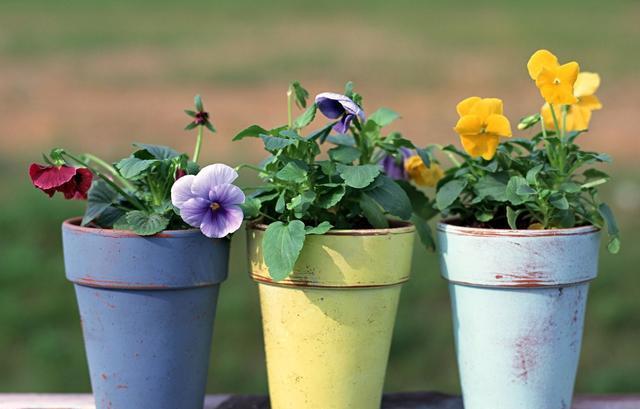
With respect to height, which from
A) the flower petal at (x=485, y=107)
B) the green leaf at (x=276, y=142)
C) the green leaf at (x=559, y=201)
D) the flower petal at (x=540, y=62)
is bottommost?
the green leaf at (x=559, y=201)

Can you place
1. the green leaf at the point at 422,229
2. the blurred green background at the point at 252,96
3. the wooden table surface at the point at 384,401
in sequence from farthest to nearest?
the blurred green background at the point at 252,96 → the wooden table surface at the point at 384,401 → the green leaf at the point at 422,229

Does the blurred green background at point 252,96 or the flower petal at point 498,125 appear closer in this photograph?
the flower petal at point 498,125

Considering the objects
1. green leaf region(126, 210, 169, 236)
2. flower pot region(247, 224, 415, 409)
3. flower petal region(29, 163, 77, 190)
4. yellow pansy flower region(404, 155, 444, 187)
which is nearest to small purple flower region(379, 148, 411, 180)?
yellow pansy flower region(404, 155, 444, 187)

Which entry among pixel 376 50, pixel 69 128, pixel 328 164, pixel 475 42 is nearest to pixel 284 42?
pixel 376 50

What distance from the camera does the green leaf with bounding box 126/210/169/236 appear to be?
4.89 feet

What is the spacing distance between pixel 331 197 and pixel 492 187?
0.89ft

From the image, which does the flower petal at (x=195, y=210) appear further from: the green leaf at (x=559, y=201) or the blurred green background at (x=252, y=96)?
the blurred green background at (x=252, y=96)

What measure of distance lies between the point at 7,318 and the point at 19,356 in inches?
7.8

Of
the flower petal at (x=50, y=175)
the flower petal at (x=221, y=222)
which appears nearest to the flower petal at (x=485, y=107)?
the flower petal at (x=221, y=222)

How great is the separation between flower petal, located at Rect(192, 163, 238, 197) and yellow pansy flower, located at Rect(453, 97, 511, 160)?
37cm

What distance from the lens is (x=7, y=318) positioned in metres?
3.85

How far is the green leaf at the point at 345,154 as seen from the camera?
1.61 m

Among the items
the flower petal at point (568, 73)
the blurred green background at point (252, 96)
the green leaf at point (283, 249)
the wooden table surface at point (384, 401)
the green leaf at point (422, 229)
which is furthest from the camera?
the blurred green background at point (252, 96)

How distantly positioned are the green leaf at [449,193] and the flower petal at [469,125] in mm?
94
